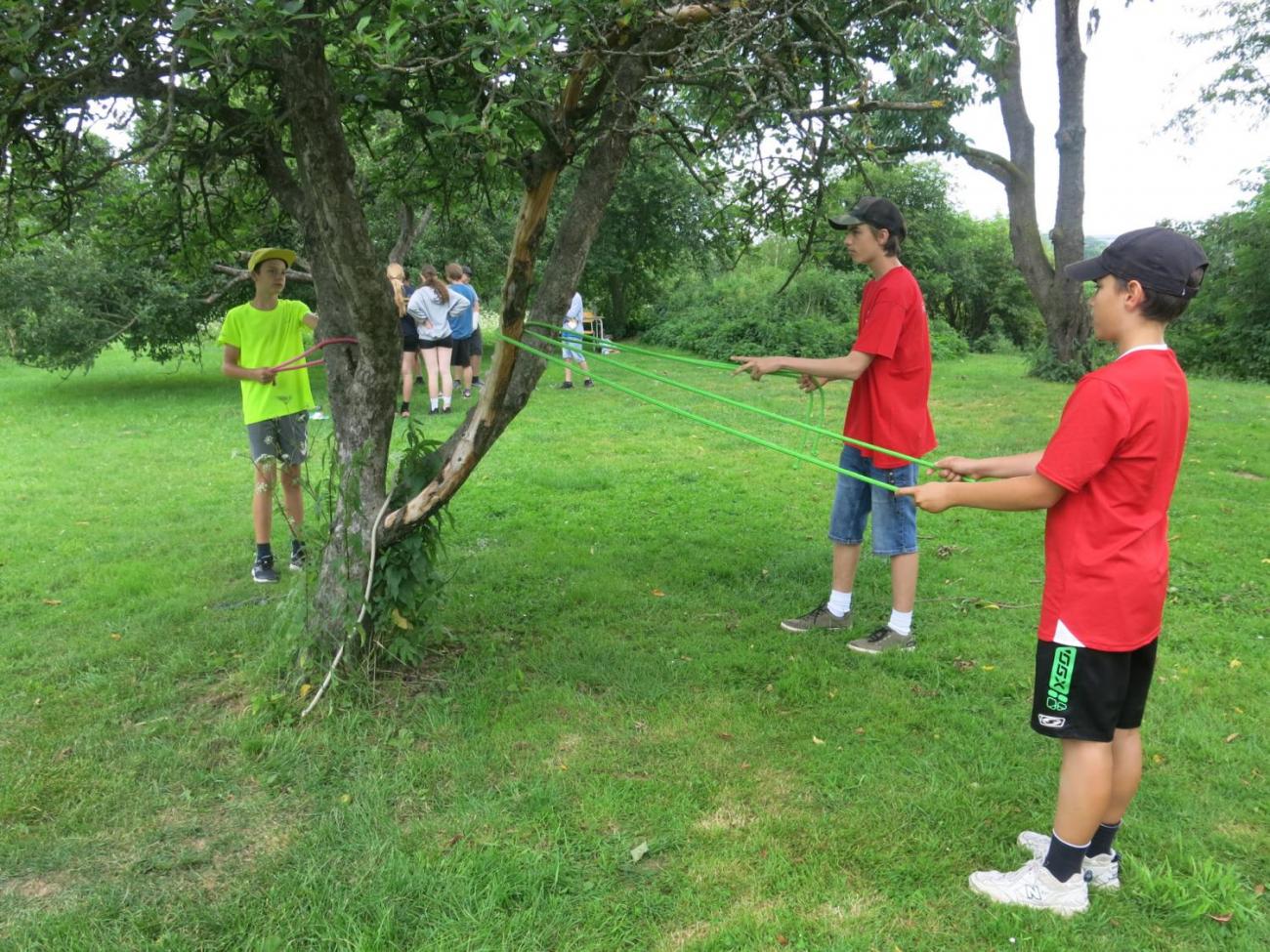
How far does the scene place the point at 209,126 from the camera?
3904 mm

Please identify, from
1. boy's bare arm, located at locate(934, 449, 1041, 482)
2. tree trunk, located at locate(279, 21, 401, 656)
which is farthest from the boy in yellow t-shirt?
boy's bare arm, located at locate(934, 449, 1041, 482)

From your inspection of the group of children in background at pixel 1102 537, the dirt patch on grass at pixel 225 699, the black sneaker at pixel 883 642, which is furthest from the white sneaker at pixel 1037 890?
the dirt patch on grass at pixel 225 699

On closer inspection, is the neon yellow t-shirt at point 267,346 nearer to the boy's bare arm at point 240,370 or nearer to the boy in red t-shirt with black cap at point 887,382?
the boy's bare arm at point 240,370

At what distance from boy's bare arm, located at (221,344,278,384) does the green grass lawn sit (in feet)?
3.98

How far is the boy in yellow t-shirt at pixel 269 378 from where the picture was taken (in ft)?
15.8

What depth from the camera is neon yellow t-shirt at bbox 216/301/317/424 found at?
4871 mm

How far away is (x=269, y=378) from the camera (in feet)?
15.6

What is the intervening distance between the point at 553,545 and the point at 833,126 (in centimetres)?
321

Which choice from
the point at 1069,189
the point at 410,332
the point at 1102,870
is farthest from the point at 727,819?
the point at 1069,189

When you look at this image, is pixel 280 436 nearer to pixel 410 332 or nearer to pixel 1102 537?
pixel 1102 537

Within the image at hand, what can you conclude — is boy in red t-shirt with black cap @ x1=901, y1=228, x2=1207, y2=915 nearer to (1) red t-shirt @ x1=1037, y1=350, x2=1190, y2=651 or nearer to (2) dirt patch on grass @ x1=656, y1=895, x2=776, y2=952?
(1) red t-shirt @ x1=1037, y1=350, x2=1190, y2=651

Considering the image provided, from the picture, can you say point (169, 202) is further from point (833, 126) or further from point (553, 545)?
point (833, 126)

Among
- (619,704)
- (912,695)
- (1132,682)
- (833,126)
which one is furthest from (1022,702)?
(833,126)

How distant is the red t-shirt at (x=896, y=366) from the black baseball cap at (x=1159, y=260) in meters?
1.54
